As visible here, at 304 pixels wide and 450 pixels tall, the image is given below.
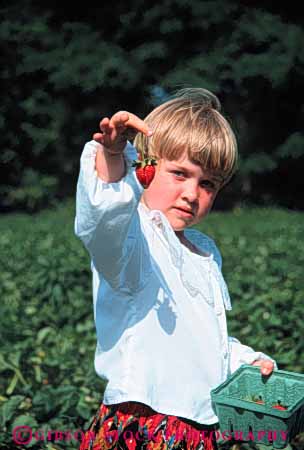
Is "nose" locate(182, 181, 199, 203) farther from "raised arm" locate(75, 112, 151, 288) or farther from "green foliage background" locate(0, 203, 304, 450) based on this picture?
"green foliage background" locate(0, 203, 304, 450)

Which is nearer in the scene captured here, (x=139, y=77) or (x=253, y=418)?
(x=253, y=418)

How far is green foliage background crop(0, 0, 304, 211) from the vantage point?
2111 cm

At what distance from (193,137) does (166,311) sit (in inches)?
19.8

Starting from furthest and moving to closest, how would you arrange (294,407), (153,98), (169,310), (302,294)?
(153,98)
(302,294)
(169,310)
(294,407)

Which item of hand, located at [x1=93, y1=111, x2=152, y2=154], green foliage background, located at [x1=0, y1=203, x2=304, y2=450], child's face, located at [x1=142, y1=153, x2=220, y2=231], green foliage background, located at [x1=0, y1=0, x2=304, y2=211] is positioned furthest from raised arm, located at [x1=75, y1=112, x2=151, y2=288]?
green foliage background, located at [x1=0, y1=0, x2=304, y2=211]

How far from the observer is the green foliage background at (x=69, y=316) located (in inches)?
131

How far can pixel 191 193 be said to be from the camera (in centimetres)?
204

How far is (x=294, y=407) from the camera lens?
187 centimetres

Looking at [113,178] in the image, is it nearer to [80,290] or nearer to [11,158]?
[80,290]

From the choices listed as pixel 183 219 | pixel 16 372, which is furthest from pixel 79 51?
pixel 183 219

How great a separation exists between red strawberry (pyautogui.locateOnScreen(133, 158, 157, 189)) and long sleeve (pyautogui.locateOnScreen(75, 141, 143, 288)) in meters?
0.04

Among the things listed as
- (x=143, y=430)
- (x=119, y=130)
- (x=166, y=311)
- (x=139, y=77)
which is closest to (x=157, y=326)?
(x=166, y=311)

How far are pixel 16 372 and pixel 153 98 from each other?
1880 cm

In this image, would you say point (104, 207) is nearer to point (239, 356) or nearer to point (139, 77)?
point (239, 356)
